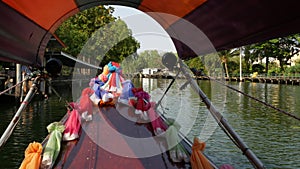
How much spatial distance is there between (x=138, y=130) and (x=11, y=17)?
263 centimetres

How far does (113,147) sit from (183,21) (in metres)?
1.78

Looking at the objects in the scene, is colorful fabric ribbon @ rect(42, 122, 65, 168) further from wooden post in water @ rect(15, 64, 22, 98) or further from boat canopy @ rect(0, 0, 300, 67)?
wooden post in water @ rect(15, 64, 22, 98)

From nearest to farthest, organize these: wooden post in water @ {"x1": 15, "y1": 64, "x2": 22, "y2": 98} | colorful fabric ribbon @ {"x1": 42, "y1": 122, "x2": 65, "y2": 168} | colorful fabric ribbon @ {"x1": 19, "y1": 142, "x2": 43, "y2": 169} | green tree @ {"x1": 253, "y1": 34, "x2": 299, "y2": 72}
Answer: colorful fabric ribbon @ {"x1": 19, "y1": 142, "x2": 43, "y2": 169} → colorful fabric ribbon @ {"x1": 42, "y1": 122, "x2": 65, "y2": 168} → wooden post in water @ {"x1": 15, "y1": 64, "x2": 22, "y2": 98} → green tree @ {"x1": 253, "y1": 34, "x2": 299, "y2": 72}

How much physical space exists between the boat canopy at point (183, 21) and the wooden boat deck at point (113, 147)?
1.21 metres

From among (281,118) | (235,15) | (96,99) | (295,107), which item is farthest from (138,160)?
(295,107)

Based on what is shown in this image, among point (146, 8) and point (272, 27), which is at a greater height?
point (146, 8)

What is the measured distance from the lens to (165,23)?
3.69 meters

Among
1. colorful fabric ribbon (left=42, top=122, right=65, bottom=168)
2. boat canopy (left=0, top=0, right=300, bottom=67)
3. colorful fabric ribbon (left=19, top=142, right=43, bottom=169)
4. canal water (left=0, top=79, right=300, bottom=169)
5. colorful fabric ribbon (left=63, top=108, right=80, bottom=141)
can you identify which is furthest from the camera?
canal water (left=0, top=79, right=300, bottom=169)

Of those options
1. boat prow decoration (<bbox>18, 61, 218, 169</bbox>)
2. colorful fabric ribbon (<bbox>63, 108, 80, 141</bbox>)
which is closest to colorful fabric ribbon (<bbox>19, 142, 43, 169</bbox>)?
boat prow decoration (<bbox>18, 61, 218, 169</bbox>)

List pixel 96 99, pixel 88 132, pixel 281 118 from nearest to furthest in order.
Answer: pixel 88 132 < pixel 96 99 < pixel 281 118

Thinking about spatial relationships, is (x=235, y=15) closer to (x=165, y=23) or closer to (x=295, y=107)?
(x=165, y=23)

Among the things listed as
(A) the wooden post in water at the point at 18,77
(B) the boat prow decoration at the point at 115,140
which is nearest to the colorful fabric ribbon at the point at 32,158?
(B) the boat prow decoration at the point at 115,140

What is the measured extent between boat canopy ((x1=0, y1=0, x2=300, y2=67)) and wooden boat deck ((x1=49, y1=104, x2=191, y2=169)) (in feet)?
3.95

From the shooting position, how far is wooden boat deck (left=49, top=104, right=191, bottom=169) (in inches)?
131
